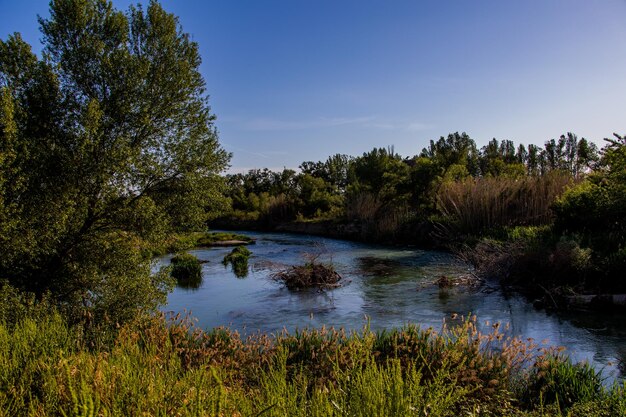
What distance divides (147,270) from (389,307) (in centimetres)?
629

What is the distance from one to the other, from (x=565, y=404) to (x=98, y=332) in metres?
6.89

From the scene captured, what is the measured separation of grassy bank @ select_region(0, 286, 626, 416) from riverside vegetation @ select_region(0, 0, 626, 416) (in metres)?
0.03

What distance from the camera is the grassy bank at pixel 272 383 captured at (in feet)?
11.6

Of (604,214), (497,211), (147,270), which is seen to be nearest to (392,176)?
(497,211)

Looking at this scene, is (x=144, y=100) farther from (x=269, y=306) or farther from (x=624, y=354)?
(x=624, y=354)

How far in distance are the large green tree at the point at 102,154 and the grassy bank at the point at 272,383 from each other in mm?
1764

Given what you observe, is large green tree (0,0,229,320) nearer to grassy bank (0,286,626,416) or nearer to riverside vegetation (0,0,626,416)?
riverside vegetation (0,0,626,416)

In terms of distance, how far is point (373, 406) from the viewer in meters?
3.28

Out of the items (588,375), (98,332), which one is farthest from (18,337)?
(588,375)

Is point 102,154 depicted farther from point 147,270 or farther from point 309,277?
point 309,277

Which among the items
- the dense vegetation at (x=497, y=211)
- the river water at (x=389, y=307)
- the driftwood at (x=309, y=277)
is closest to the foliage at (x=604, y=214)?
the dense vegetation at (x=497, y=211)

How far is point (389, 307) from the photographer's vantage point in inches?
498

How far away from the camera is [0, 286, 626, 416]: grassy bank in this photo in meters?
3.52

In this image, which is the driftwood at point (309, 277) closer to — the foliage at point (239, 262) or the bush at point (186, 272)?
the foliage at point (239, 262)
